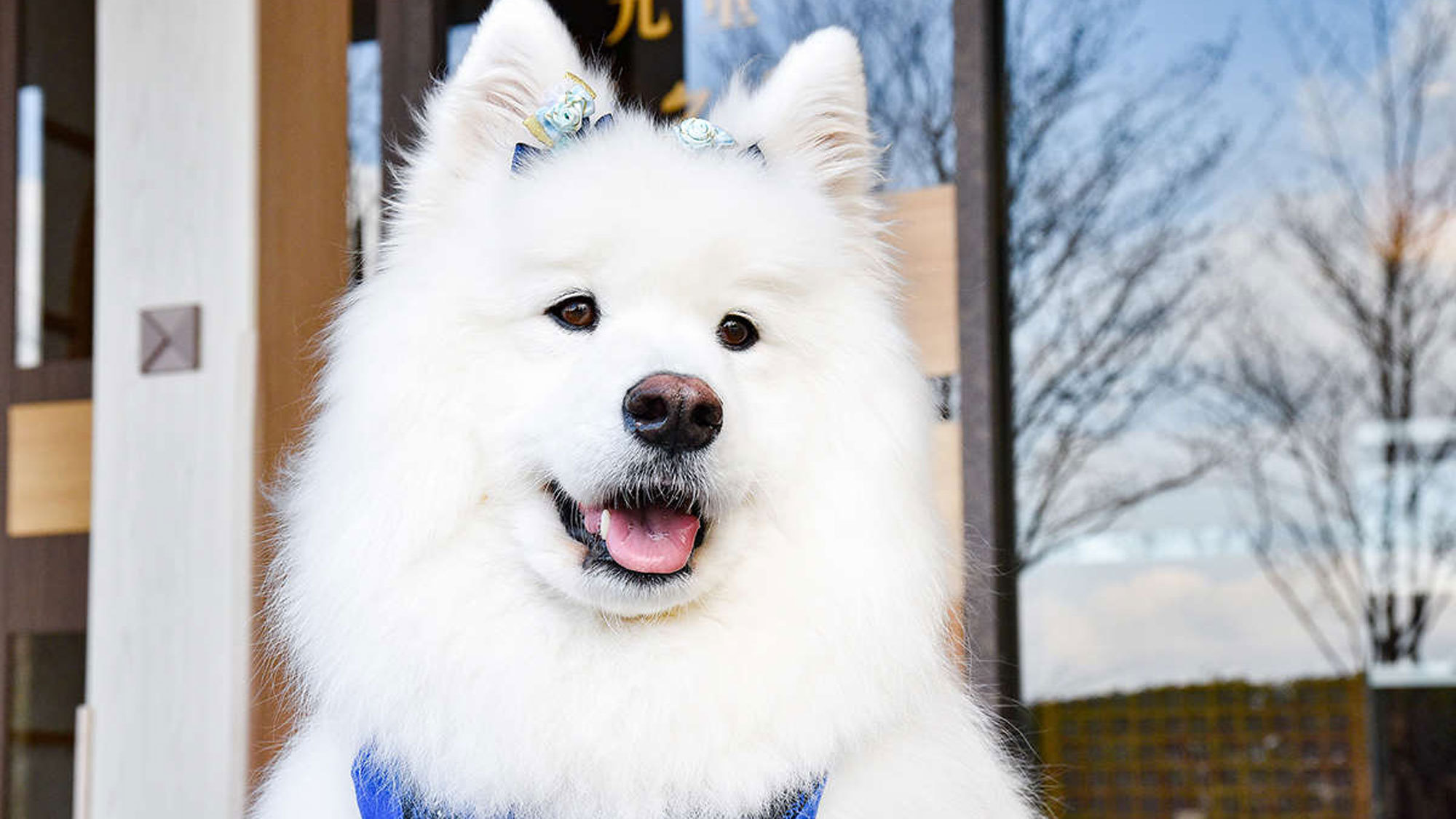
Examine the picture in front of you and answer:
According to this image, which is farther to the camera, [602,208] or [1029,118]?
[1029,118]

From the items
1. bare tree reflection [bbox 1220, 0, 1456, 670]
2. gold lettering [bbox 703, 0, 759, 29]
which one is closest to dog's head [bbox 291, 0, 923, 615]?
gold lettering [bbox 703, 0, 759, 29]

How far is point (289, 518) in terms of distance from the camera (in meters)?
2.08

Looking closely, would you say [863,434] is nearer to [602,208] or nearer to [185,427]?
[602,208]

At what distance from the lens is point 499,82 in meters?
2.05

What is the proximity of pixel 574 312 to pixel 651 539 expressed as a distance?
33 centimetres

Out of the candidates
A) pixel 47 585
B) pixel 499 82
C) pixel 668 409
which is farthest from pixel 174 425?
pixel 668 409

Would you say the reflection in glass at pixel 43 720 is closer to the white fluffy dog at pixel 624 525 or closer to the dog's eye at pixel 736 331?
the white fluffy dog at pixel 624 525

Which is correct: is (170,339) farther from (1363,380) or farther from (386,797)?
(1363,380)

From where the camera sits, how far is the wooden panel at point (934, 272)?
3.53m

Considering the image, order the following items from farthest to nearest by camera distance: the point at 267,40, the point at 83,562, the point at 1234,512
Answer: the point at 1234,512 < the point at 83,562 < the point at 267,40

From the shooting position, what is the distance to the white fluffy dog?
1.79 m

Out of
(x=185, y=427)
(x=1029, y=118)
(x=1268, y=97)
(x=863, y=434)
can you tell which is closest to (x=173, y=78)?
(x=185, y=427)

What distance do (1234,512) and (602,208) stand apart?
4.58m

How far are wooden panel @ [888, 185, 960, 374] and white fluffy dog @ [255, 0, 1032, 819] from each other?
5.09 feet
